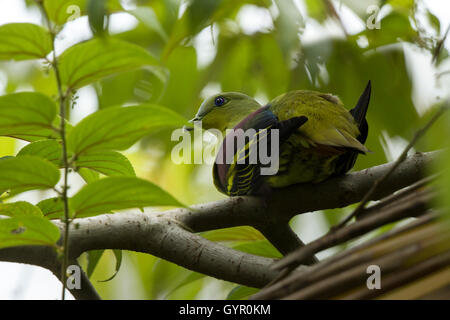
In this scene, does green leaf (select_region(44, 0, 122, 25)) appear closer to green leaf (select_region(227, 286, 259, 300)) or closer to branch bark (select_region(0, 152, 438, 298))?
branch bark (select_region(0, 152, 438, 298))

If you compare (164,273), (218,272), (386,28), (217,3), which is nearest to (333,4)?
(386,28)

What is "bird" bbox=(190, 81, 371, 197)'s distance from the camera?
3.63 feet

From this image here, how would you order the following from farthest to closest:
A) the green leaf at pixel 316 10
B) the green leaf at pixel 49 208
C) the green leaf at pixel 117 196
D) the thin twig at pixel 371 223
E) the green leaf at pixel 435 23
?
the green leaf at pixel 316 10 → the green leaf at pixel 435 23 → the green leaf at pixel 49 208 → the green leaf at pixel 117 196 → the thin twig at pixel 371 223

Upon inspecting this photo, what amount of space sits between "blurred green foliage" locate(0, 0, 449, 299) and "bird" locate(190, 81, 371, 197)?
0.41 feet

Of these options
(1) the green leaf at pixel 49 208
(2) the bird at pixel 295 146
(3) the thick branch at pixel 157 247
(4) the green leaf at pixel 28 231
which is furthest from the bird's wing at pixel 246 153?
(4) the green leaf at pixel 28 231

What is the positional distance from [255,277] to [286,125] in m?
0.41

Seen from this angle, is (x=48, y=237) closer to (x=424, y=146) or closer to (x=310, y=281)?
(x=310, y=281)

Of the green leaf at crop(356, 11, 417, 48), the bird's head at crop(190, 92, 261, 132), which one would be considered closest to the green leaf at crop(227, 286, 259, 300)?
the bird's head at crop(190, 92, 261, 132)

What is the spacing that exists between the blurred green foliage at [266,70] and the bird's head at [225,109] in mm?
141

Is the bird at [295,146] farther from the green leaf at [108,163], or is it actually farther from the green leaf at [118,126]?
the green leaf at [118,126]

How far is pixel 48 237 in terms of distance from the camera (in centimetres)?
69

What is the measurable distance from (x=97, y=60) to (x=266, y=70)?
3.71ft

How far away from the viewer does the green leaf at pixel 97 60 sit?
0.67 metres

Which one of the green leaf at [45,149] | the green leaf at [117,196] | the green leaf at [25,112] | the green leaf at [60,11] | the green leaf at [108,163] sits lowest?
the green leaf at [117,196]
